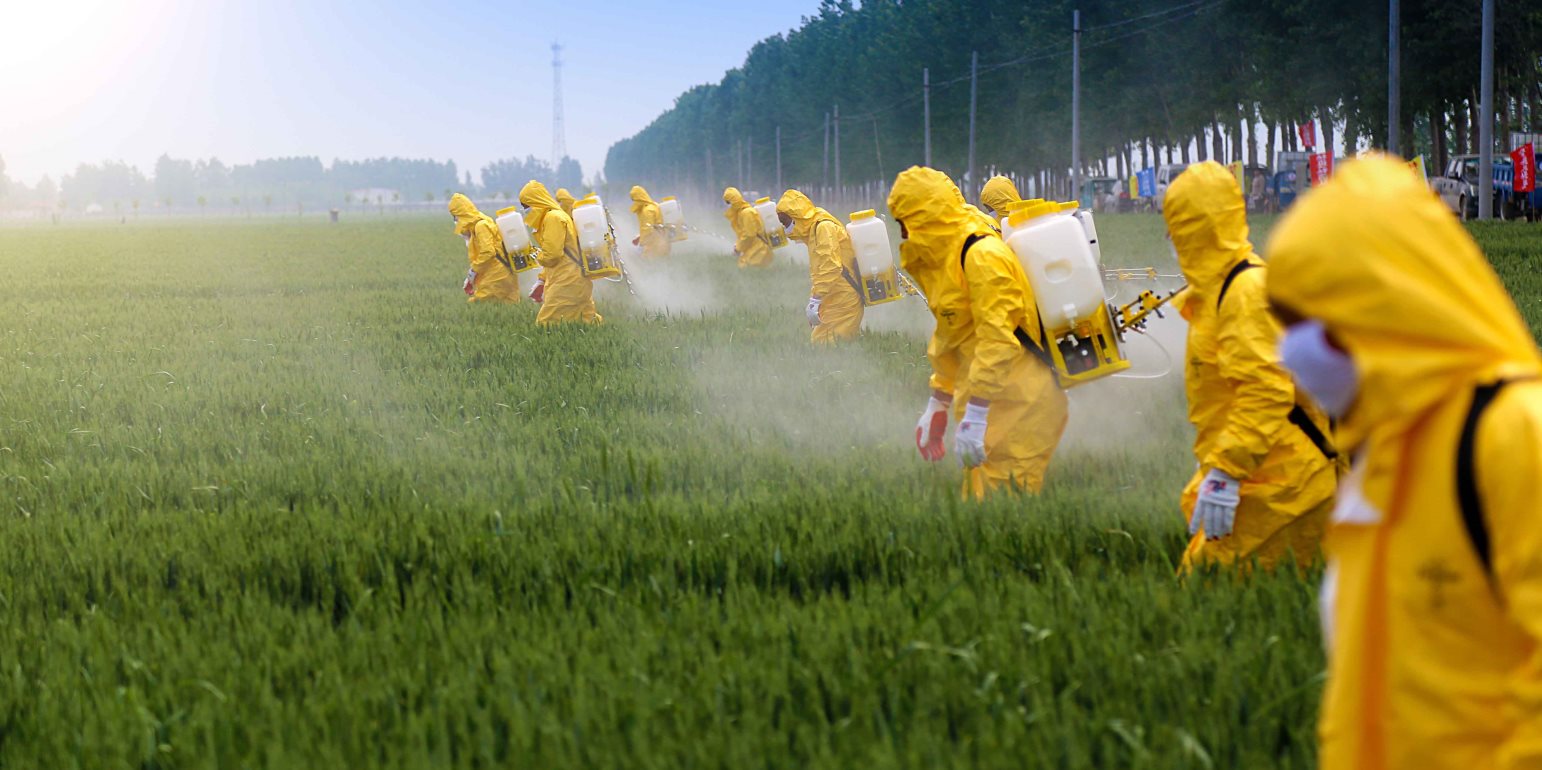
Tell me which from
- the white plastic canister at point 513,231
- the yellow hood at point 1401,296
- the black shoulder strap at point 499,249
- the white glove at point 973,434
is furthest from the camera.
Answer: the black shoulder strap at point 499,249

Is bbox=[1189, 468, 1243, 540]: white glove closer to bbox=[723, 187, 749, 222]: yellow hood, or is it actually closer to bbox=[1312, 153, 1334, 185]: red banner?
bbox=[723, 187, 749, 222]: yellow hood

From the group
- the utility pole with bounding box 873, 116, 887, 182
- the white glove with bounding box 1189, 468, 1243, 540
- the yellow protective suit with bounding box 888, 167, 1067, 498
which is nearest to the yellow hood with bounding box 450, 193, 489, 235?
the yellow protective suit with bounding box 888, 167, 1067, 498

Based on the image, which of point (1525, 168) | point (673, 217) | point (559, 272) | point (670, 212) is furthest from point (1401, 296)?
point (673, 217)

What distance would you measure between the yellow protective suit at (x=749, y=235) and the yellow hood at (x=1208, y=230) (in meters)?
23.9

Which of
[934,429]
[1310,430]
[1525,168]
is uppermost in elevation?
[1525,168]

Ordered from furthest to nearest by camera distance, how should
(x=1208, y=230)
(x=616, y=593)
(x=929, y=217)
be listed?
(x=929, y=217), (x=616, y=593), (x=1208, y=230)

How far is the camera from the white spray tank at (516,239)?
2042 cm

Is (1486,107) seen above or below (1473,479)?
above

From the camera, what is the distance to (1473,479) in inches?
83.3

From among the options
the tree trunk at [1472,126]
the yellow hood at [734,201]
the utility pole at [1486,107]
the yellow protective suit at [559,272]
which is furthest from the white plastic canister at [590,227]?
the tree trunk at [1472,126]

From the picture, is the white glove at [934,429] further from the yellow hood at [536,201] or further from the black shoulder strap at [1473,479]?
the yellow hood at [536,201]

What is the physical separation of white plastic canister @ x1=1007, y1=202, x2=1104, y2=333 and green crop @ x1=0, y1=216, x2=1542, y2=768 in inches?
32.6

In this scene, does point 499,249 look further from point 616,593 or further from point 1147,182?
point 1147,182

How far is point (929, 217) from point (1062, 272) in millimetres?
783
